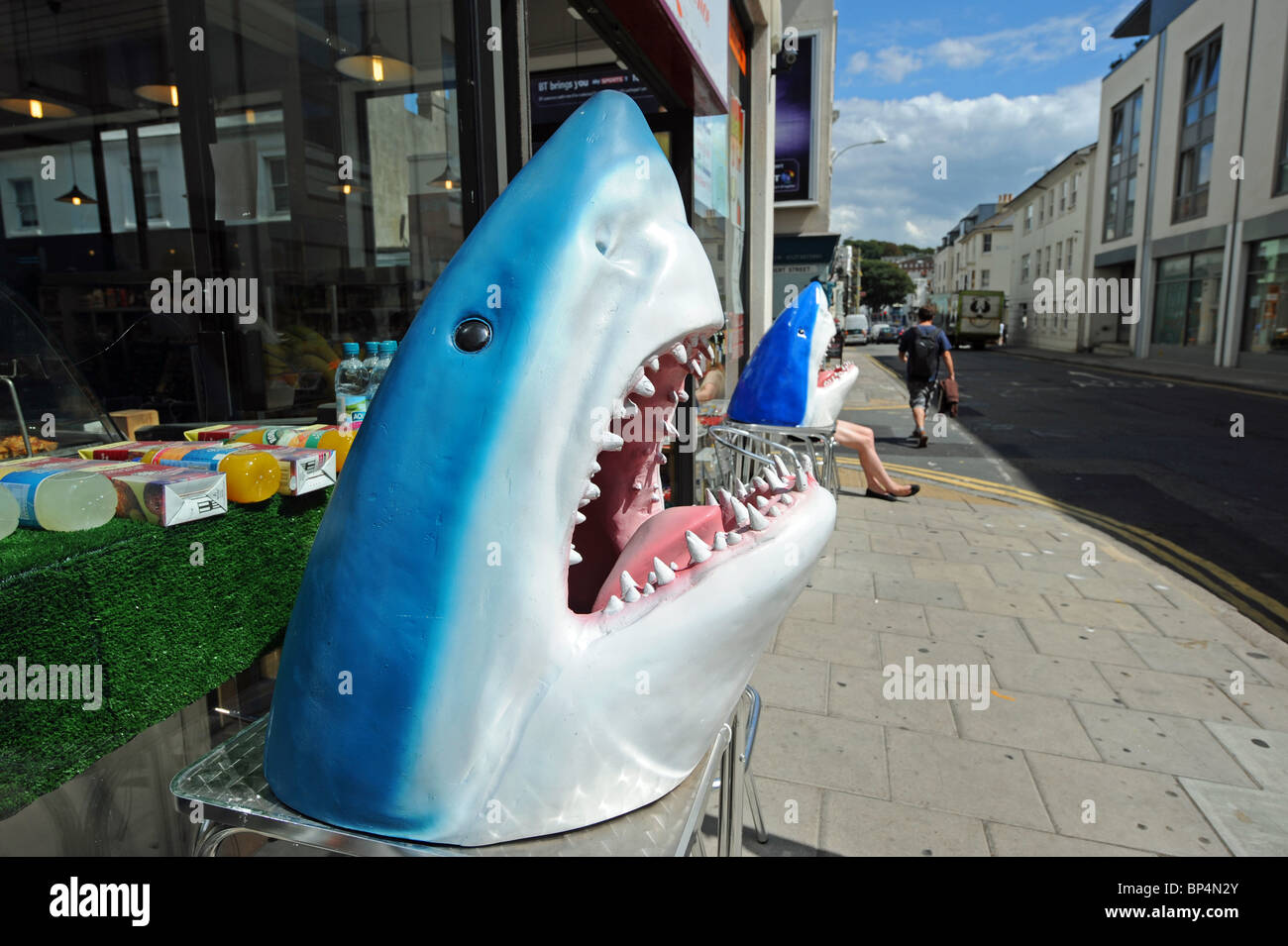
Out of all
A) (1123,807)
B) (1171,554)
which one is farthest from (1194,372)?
(1123,807)

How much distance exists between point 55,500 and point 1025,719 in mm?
3328

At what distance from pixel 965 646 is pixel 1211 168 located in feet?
87.2

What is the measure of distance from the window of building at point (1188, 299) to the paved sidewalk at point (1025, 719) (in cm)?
2381

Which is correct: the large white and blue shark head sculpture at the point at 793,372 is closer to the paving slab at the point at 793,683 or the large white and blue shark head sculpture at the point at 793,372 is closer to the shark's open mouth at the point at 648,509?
the paving slab at the point at 793,683

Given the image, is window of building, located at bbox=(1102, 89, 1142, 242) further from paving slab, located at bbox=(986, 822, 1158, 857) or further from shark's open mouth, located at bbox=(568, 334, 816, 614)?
shark's open mouth, located at bbox=(568, 334, 816, 614)

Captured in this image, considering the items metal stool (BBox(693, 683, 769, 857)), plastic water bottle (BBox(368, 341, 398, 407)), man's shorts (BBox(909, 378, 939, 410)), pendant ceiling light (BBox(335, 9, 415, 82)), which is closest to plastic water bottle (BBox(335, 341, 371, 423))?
plastic water bottle (BBox(368, 341, 398, 407))

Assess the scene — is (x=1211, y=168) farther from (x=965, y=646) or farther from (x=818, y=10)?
(x=965, y=646)

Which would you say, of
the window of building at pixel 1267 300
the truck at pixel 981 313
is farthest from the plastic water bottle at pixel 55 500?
the truck at pixel 981 313

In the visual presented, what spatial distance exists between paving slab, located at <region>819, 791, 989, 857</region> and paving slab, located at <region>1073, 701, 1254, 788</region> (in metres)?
0.86

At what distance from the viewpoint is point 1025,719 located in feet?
10.1

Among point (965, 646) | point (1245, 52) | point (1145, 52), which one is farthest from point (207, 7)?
point (1145, 52)

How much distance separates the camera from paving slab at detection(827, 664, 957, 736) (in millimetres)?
3061

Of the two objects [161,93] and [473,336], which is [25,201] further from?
[473,336]
